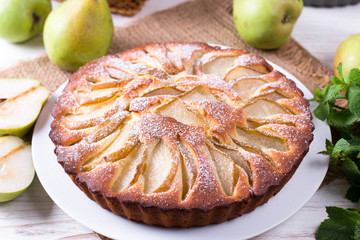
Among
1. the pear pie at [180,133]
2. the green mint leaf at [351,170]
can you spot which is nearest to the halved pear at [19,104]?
the pear pie at [180,133]

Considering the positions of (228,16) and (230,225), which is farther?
(228,16)

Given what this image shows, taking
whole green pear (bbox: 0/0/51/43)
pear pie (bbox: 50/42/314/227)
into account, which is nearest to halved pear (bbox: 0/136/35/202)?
pear pie (bbox: 50/42/314/227)

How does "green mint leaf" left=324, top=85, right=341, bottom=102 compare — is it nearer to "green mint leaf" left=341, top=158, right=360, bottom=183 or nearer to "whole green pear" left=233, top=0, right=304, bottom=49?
"green mint leaf" left=341, top=158, right=360, bottom=183

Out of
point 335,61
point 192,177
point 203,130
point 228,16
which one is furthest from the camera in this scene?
point 228,16

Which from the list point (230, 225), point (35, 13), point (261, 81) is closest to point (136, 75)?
point (261, 81)

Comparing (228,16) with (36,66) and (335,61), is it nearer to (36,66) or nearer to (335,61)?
(335,61)

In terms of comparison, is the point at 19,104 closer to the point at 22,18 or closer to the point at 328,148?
the point at 22,18
